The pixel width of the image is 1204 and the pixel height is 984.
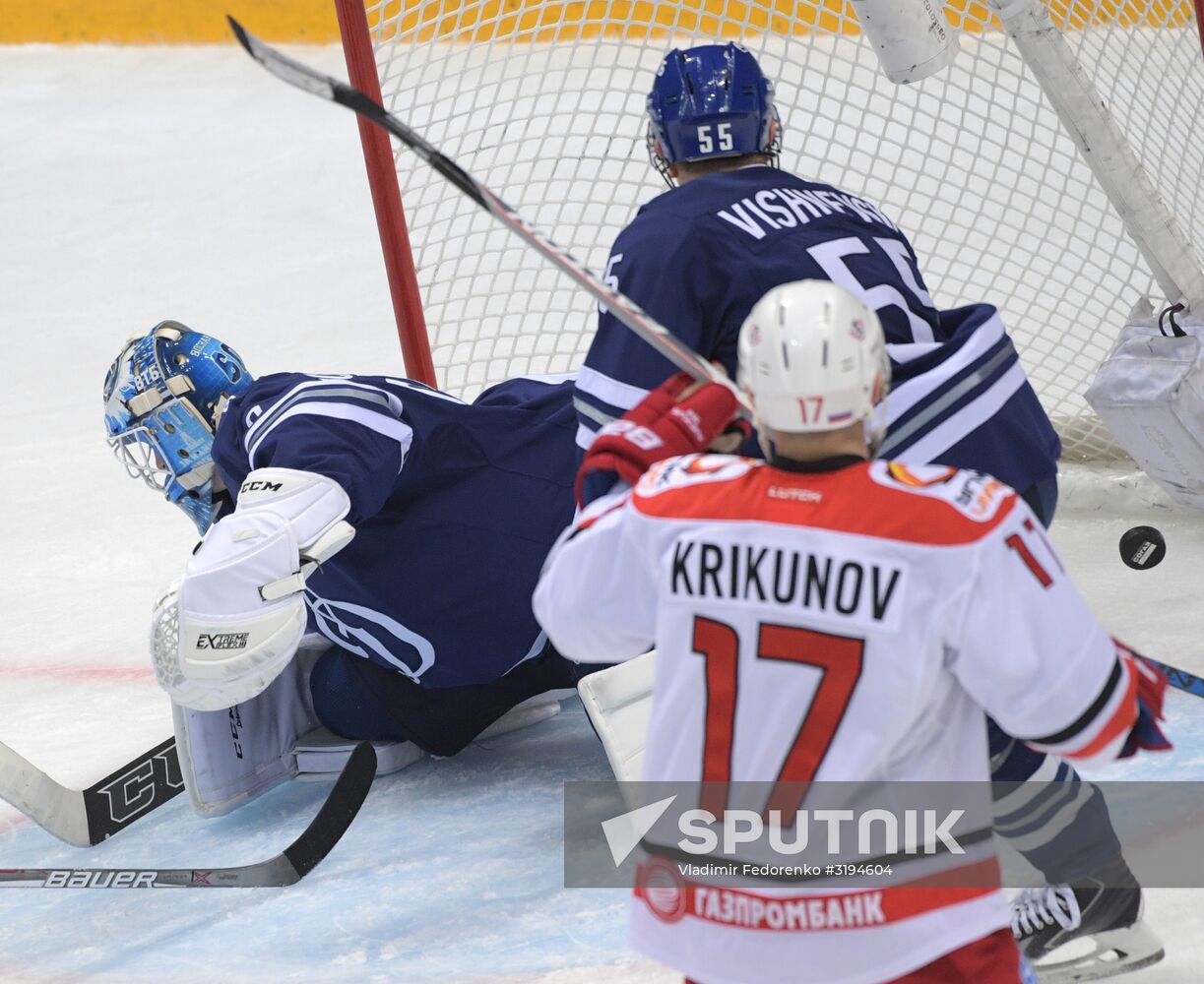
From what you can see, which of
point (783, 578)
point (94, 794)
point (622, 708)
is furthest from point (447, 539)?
point (783, 578)

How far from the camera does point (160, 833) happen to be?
2.61 m

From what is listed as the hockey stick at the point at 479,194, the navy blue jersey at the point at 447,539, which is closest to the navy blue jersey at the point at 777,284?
the hockey stick at the point at 479,194

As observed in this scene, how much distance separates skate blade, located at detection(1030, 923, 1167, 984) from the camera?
69.2 inches

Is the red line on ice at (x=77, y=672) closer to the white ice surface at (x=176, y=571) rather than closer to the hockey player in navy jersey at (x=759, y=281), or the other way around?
the white ice surface at (x=176, y=571)

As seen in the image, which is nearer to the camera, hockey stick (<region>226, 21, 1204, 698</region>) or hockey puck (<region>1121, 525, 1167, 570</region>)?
hockey stick (<region>226, 21, 1204, 698</region>)

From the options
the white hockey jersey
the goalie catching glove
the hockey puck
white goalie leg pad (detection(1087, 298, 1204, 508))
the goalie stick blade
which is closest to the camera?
the white hockey jersey

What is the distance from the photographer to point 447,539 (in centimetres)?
251

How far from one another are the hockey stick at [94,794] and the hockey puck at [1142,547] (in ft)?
5.43

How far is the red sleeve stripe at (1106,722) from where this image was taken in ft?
4.06

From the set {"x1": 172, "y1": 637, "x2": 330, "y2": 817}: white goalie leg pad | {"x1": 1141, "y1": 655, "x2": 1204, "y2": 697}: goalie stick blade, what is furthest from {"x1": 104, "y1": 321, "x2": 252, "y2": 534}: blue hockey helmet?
{"x1": 1141, "y1": 655, "x2": 1204, "y2": 697}: goalie stick blade

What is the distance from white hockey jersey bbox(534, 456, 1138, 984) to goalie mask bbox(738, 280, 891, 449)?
0.04 meters

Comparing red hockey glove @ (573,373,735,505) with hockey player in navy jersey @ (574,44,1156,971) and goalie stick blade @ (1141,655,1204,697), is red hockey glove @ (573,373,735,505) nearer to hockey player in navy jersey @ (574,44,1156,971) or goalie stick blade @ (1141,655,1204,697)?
hockey player in navy jersey @ (574,44,1156,971)

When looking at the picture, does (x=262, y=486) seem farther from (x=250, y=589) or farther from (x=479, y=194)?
(x=479, y=194)

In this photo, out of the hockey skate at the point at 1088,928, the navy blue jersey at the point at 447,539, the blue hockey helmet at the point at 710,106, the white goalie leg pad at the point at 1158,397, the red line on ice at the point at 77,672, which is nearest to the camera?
the hockey skate at the point at 1088,928
